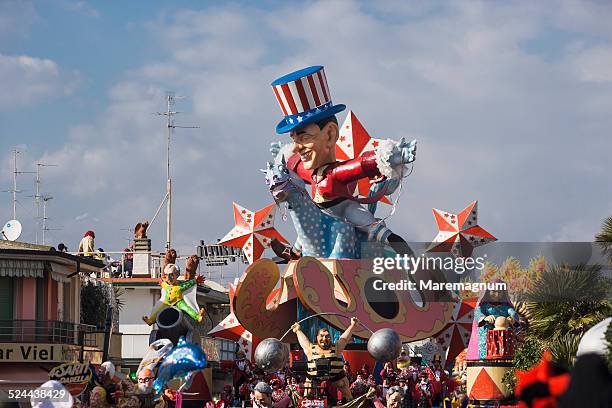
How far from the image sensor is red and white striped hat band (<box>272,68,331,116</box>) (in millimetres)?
25609

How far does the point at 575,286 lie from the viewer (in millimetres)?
17953

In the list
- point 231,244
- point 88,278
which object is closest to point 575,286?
point 231,244

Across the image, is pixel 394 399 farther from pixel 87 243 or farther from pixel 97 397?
pixel 87 243

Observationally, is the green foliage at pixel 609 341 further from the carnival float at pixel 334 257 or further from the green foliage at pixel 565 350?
the carnival float at pixel 334 257

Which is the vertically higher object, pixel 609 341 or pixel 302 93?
pixel 302 93

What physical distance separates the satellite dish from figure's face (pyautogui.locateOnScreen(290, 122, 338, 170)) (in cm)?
1076

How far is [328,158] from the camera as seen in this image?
26.8 m

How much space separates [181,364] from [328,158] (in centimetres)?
774

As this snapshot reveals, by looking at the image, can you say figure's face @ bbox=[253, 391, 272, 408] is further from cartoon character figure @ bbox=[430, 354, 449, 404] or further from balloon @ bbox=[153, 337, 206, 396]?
cartoon character figure @ bbox=[430, 354, 449, 404]

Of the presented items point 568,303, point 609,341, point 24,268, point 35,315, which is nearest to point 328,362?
point 568,303

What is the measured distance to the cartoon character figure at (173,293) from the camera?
2575 centimetres

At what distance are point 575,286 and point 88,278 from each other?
834 inches

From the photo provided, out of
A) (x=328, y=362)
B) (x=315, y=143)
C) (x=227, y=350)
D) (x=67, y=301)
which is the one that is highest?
(x=315, y=143)

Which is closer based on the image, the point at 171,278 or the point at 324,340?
the point at 324,340
